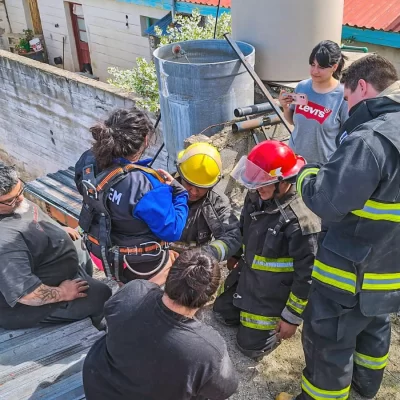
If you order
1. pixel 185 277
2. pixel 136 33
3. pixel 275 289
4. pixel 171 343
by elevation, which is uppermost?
pixel 185 277

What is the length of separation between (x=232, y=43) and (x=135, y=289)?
2.93 meters

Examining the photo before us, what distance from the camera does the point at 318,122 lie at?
379cm

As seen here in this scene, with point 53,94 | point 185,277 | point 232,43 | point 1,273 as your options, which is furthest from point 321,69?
point 53,94

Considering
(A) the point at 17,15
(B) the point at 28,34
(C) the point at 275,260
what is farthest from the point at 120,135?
(A) the point at 17,15

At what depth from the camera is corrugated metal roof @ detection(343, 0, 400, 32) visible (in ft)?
23.7

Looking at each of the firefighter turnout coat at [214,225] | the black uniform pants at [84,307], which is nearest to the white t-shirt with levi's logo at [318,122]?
the firefighter turnout coat at [214,225]

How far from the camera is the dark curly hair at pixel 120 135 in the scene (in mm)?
2588

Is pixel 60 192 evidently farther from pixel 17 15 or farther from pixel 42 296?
pixel 17 15

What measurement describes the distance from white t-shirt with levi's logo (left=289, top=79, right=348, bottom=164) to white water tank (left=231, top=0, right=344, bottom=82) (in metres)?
0.85

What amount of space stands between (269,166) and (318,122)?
125 centimetres

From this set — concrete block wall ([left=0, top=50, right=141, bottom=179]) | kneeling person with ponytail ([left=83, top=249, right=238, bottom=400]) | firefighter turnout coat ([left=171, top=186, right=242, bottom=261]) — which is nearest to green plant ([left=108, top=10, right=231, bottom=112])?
concrete block wall ([left=0, top=50, right=141, bottom=179])

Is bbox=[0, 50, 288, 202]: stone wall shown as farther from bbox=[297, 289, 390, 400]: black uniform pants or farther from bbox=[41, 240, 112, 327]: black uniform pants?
bbox=[297, 289, 390, 400]: black uniform pants

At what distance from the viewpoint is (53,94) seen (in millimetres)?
8859

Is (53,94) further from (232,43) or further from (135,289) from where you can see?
(135,289)
